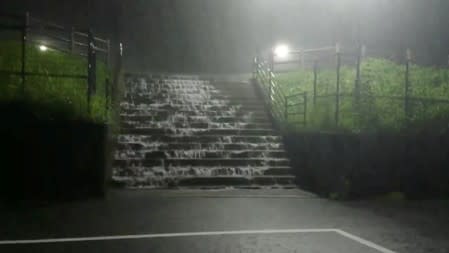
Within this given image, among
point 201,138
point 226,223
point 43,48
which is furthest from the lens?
point 43,48

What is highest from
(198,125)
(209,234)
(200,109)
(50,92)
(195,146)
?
(50,92)

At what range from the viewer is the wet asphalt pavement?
20.7 feet

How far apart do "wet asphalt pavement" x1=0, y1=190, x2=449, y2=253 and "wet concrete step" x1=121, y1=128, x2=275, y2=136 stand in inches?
119

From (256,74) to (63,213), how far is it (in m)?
12.7

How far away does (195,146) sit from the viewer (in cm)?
1310

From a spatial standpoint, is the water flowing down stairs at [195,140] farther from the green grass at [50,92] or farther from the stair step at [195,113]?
the green grass at [50,92]

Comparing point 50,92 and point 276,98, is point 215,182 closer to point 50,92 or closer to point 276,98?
point 50,92

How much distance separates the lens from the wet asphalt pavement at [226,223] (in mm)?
6312

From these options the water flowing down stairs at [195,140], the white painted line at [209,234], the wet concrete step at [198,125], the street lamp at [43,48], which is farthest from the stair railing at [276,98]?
the street lamp at [43,48]

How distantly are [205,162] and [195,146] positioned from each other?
79 cm

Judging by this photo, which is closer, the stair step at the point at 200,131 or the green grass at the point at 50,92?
the green grass at the point at 50,92

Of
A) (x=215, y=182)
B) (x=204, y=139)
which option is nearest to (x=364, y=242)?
(x=215, y=182)

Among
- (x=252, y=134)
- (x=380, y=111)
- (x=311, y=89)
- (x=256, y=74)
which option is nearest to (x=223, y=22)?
(x=256, y=74)

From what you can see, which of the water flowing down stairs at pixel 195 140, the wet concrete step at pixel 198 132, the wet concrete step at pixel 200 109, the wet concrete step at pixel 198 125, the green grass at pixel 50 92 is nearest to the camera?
the green grass at pixel 50 92
